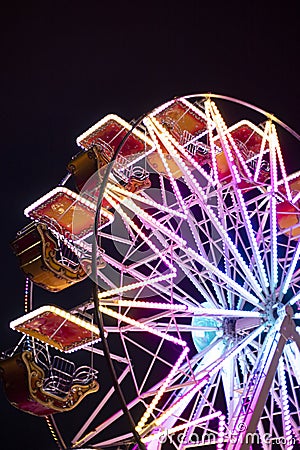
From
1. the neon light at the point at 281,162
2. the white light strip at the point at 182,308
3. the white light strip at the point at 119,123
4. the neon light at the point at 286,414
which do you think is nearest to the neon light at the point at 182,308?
Result: the white light strip at the point at 182,308

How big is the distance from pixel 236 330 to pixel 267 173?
4.14m

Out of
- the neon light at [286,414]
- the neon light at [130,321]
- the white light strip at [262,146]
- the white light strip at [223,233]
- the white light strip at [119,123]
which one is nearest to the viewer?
the neon light at [130,321]

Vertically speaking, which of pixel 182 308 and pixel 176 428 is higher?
pixel 182 308

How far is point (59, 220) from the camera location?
11117 mm

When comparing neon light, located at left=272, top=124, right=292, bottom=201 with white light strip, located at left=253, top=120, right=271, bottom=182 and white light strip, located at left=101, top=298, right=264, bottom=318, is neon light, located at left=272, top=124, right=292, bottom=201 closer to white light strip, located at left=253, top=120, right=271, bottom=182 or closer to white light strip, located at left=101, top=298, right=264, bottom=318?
white light strip, located at left=253, top=120, right=271, bottom=182

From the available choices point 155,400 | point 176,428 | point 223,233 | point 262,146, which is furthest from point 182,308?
point 262,146

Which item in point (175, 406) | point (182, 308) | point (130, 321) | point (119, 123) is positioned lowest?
point (175, 406)

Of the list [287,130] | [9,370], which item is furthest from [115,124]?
[9,370]

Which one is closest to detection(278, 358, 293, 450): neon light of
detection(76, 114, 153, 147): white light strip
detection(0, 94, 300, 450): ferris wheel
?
detection(0, 94, 300, 450): ferris wheel

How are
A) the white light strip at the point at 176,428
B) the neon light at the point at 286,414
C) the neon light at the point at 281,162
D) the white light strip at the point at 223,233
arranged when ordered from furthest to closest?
the neon light at the point at 281,162 < the white light strip at the point at 223,233 < the neon light at the point at 286,414 < the white light strip at the point at 176,428

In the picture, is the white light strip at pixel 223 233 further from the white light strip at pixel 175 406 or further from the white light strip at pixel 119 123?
the white light strip at pixel 175 406

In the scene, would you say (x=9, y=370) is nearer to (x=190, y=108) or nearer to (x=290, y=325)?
(x=290, y=325)

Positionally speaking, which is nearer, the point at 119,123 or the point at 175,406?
the point at 175,406

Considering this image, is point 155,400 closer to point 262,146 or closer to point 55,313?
point 55,313
